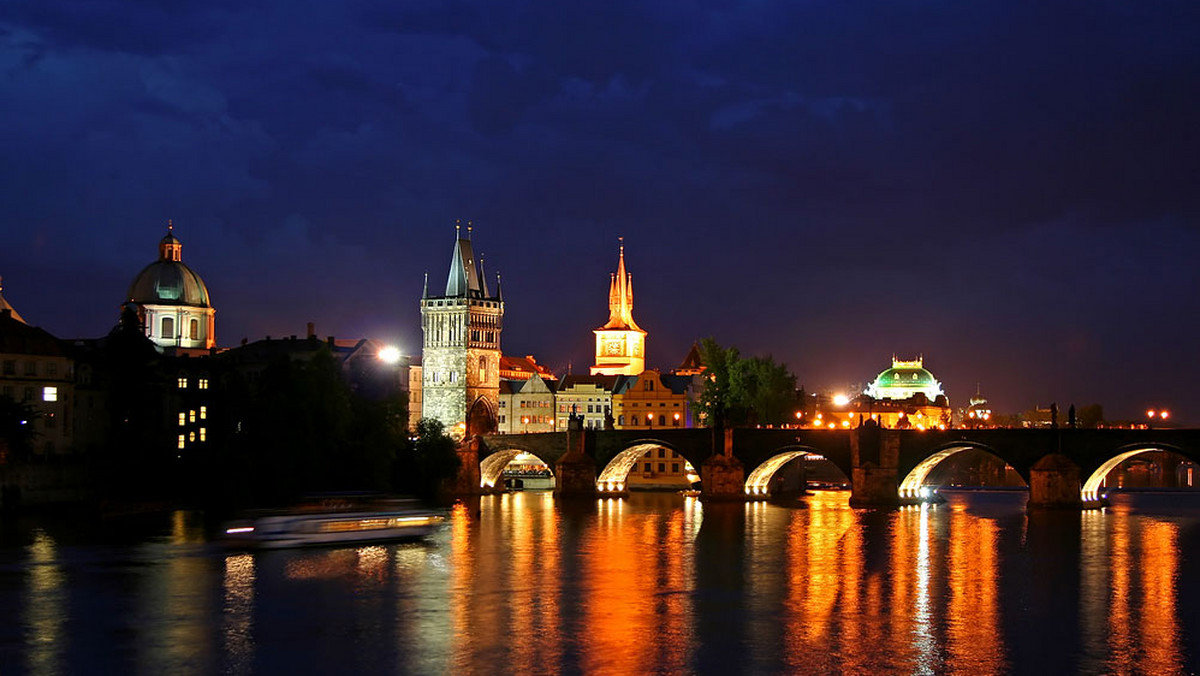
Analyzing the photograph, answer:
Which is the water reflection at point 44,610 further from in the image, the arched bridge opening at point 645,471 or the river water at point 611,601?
the arched bridge opening at point 645,471

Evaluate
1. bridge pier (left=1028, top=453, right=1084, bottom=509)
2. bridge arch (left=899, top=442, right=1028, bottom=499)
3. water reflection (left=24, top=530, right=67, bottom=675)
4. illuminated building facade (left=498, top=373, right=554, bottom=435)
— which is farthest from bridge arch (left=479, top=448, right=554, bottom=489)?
water reflection (left=24, top=530, right=67, bottom=675)

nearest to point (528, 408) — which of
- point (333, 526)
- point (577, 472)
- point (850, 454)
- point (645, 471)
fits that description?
point (645, 471)

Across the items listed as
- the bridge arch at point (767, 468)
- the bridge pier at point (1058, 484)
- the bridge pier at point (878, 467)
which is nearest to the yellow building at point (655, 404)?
the bridge arch at point (767, 468)

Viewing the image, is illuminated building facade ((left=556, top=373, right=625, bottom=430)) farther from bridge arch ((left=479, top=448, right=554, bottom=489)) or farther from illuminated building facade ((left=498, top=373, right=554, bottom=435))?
bridge arch ((left=479, top=448, right=554, bottom=489))

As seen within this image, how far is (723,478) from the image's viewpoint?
128 meters

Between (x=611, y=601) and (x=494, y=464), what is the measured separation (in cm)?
8066

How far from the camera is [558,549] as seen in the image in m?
85.1

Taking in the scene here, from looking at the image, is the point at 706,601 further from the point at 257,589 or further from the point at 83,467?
the point at 83,467

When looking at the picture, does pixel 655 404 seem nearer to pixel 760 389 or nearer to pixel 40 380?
pixel 760 389

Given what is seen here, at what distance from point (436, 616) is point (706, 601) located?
1187 cm

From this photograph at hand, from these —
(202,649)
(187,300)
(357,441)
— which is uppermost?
(187,300)

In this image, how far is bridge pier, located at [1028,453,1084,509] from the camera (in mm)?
110562

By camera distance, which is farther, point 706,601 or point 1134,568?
point 1134,568

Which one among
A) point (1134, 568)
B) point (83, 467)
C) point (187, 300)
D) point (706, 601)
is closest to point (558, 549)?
point (706, 601)
